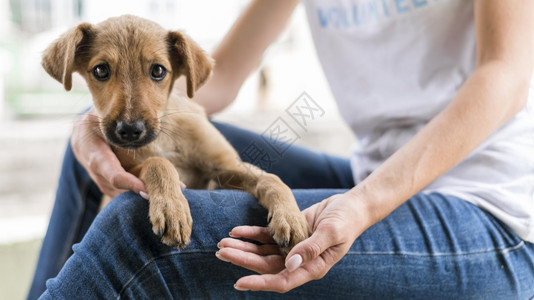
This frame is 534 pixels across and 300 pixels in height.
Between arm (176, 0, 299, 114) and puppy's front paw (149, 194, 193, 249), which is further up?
arm (176, 0, 299, 114)

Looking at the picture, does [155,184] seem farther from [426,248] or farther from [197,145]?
[426,248]

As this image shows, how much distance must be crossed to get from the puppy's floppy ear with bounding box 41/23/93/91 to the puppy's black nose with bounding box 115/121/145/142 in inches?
6.2

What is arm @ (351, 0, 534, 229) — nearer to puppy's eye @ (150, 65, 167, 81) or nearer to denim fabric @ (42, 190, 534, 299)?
denim fabric @ (42, 190, 534, 299)

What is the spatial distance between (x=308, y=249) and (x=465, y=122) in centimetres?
55

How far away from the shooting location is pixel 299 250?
105cm

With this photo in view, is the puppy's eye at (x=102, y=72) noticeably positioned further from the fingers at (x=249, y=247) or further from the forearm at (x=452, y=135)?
the forearm at (x=452, y=135)

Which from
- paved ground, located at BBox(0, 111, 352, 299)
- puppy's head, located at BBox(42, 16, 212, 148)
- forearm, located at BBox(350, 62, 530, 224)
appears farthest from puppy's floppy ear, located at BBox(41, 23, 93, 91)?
paved ground, located at BBox(0, 111, 352, 299)

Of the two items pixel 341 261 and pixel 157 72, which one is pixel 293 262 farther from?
pixel 157 72

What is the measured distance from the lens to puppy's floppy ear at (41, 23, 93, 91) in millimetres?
1023

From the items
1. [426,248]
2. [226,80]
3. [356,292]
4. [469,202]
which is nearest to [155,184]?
[226,80]

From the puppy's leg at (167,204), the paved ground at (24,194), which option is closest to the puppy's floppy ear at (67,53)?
the puppy's leg at (167,204)

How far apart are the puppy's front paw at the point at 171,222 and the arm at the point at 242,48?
34 centimetres

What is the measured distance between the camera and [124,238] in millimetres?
1141

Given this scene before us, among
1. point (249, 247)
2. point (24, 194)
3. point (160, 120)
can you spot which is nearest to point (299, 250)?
point (249, 247)
